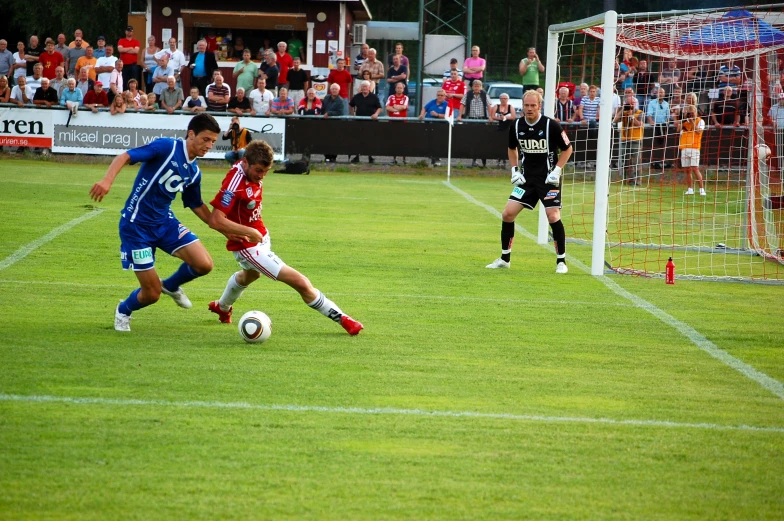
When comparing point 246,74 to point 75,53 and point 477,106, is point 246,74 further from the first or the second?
point 477,106

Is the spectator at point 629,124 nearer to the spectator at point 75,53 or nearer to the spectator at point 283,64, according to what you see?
the spectator at point 283,64

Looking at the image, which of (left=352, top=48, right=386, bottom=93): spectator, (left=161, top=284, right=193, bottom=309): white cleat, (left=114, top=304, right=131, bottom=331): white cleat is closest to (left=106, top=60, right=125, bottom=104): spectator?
(left=352, top=48, right=386, bottom=93): spectator

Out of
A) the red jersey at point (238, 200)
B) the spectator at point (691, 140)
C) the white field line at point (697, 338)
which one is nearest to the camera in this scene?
the white field line at point (697, 338)

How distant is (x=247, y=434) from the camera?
471 cm

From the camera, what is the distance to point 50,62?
25359 millimetres

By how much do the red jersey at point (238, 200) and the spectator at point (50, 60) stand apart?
20273 millimetres

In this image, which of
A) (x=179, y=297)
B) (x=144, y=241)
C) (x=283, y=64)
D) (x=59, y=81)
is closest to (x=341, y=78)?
(x=283, y=64)

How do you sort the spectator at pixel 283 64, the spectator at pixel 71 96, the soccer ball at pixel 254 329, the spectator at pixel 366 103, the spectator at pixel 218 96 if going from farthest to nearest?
1. the spectator at pixel 283 64
2. the spectator at pixel 366 103
3. the spectator at pixel 218 96
4. the spectator at pixel 71 96
5. the soccer ball at pixel 254 329

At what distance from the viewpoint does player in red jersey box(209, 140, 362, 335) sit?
21.9 ft

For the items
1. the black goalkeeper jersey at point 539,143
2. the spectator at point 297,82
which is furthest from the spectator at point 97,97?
the black goalkeeper jersey at point 539,143

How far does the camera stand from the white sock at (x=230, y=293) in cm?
727

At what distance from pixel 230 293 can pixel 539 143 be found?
4956 mm

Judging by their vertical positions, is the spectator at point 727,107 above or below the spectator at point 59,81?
below

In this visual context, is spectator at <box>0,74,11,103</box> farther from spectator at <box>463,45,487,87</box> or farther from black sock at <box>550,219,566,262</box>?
black sock at <box>550,219,566,262</box>
